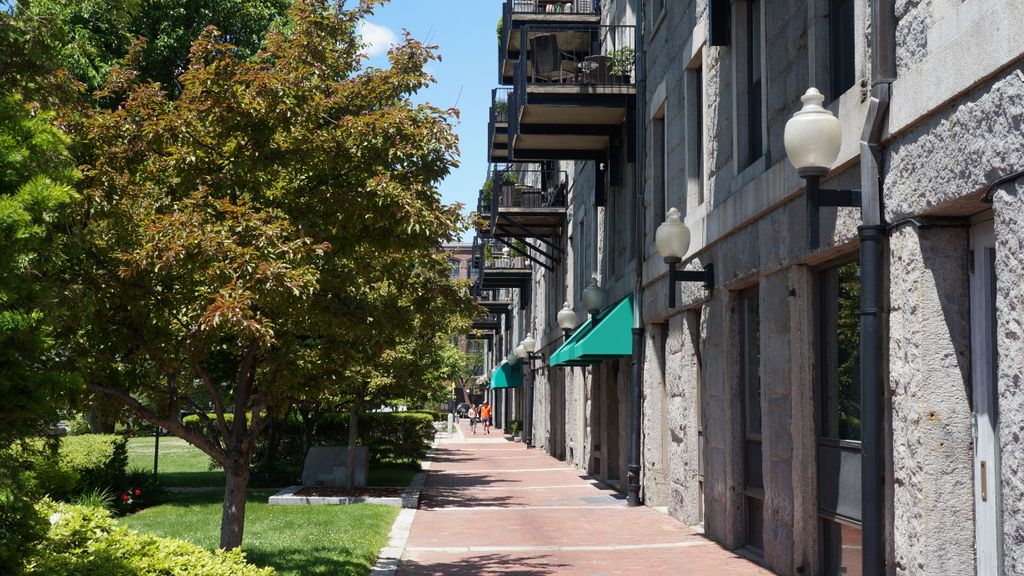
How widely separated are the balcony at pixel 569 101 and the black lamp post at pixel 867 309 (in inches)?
378

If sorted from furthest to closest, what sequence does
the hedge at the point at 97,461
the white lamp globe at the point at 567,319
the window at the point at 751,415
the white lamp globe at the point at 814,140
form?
the white lamp globe at the point at 567,319 → the hedge at the point at 97,461 → the window at the point at 751,415 → the white lamp globe at the point at 814,140

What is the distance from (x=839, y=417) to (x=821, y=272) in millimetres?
1236

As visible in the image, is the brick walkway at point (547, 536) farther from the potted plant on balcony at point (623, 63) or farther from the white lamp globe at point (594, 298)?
the potted plant on balcony at point (623, 63)

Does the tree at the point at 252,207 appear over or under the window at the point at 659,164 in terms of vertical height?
under

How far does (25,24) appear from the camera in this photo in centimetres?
492

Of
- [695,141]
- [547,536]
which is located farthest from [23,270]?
[695,141]

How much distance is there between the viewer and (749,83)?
1133cm

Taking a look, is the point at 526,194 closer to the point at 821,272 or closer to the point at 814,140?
the point at 821,272

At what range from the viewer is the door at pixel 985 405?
6309mm

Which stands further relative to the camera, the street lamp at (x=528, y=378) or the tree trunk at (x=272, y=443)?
the street lamp at (x=528, y=378)

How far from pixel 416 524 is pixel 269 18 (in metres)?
11.5

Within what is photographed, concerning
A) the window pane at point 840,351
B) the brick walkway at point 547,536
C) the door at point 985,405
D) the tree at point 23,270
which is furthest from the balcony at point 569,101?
the tree at point 23,270

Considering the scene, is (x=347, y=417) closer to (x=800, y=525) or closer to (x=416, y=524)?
(x=416, y=524)

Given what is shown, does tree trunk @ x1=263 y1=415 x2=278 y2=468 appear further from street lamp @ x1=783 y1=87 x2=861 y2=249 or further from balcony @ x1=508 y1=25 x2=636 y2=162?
street lamp @ x1=783 y1=87 x2=861 y2=249
